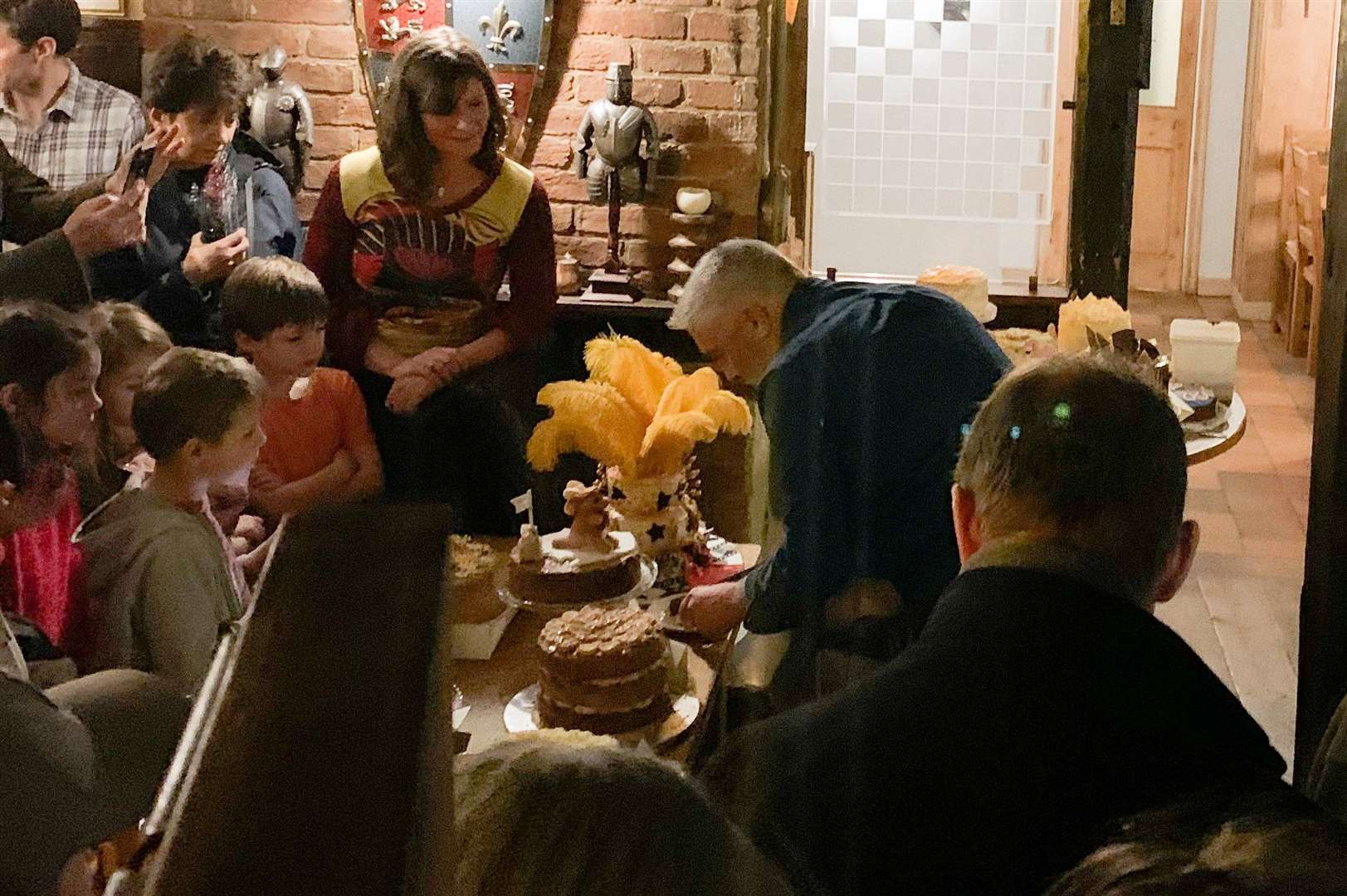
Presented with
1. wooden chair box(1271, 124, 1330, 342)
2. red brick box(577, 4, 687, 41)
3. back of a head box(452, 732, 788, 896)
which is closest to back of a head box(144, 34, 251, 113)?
red brick box(577, 4, 687, 41)

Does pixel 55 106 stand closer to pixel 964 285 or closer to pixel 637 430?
pixel 637 430

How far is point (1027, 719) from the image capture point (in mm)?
752

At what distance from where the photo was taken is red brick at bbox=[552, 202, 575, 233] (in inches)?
114

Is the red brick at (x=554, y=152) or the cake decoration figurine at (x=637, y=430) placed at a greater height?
the red brick at (x=554, y=152)

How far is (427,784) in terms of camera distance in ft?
0.67

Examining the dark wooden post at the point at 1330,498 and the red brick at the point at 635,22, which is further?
the red brick at the point at 635,22

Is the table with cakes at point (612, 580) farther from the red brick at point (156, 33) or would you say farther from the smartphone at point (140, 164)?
the red brick at point (156, 33)

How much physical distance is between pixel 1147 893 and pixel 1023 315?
2824 mm

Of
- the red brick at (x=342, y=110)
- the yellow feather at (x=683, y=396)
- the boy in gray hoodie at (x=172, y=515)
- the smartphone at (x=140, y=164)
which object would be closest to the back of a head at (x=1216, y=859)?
the boy in gray hoodie at (x=172, y=515)

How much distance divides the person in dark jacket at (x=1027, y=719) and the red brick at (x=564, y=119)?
2162 mm

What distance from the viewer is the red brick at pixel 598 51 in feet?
9.19

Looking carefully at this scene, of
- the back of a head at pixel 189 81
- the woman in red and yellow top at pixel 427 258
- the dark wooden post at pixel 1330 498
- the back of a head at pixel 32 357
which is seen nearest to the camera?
the back of a head at pixel 32 357

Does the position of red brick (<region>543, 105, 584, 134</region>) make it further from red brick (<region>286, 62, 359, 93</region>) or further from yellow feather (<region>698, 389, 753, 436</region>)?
yellow feather (<region>698, 389, 753, 436</region>)

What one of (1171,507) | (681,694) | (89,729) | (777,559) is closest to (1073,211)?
(777,559)
